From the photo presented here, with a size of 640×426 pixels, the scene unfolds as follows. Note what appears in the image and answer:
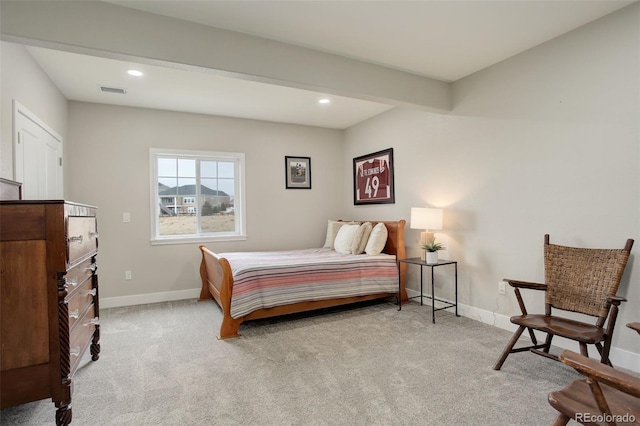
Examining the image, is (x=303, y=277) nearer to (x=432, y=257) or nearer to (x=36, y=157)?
(x=432, y=257)

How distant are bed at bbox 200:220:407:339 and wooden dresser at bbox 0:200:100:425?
149 centimetres

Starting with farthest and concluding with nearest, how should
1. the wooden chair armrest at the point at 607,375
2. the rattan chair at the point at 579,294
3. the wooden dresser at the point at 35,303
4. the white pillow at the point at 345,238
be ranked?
1. the white pillow at the point at 345,238
2. the rattan chair at the point at 579,294
3. the wooden dresser at the point at 35,303
4. the wooden chair armrest at the point at 607,375

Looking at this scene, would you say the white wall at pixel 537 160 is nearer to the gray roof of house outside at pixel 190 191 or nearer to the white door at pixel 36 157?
the gray roof of house outside at pixel 190 191

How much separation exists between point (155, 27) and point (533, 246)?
136 inches

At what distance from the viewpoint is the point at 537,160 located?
294 cm

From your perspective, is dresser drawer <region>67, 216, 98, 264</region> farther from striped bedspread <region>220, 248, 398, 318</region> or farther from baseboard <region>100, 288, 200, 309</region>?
baseboard <region>100, 288, 200, 309</region>

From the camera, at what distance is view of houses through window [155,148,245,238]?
4.62 m

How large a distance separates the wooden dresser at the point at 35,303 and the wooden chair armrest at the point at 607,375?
2.29 metres

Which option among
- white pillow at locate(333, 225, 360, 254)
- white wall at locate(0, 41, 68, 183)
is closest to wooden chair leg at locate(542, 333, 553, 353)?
white pillow at locate(333, 225, 360, 254)

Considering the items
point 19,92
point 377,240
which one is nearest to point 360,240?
point 377,240

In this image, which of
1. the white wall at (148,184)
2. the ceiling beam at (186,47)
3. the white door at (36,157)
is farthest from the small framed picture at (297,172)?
the white door at (36,157)

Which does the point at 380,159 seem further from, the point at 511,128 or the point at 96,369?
the point at 96,369

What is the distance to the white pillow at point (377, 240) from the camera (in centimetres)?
422

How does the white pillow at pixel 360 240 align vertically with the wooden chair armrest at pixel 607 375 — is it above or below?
above
